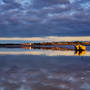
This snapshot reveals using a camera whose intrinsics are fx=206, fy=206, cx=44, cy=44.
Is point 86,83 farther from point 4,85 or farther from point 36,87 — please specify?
point 4,85

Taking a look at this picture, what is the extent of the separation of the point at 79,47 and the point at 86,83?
4390 centimetres

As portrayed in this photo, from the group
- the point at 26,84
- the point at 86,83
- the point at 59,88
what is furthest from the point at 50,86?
the point at 86,83

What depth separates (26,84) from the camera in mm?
11195

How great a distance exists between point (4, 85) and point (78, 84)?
4.00 metres

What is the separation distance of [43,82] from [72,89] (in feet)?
7.16

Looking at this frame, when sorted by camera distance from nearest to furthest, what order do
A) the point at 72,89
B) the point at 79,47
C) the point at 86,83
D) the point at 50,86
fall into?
the point at 72,89 → the point at 50,86 → the point at 86,83 → the point at 79,47

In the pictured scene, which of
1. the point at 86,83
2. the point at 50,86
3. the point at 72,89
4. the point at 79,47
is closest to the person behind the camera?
the point at 72,89

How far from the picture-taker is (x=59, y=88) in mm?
10344

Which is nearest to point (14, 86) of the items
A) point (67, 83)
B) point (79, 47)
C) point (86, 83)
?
point (67, 83)

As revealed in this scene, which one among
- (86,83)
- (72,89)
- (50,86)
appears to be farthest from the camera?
(86,83)

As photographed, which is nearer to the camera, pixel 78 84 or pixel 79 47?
pixel 78 84

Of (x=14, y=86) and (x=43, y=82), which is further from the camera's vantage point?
(x=43, y=82)

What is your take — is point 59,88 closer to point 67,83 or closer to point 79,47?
point 67,83

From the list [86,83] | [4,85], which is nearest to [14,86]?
[4,85]
